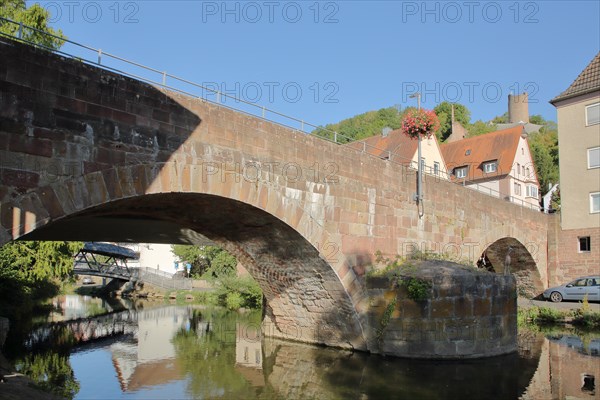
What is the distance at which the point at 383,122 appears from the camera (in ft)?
206

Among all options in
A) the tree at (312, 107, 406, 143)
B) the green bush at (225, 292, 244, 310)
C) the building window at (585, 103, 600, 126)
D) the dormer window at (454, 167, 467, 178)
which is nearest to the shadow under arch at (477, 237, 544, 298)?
the building window at (585, 103, 600, 126)

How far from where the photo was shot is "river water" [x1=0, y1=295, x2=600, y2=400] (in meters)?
9.78

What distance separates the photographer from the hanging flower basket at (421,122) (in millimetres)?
14531

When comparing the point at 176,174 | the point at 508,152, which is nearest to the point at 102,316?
the point at 176,174

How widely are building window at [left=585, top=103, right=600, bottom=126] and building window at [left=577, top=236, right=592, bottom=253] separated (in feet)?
16.4

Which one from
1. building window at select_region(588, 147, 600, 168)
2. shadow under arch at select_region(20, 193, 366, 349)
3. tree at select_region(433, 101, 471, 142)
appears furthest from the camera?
tree at select_region(433, 101, 471, 142)

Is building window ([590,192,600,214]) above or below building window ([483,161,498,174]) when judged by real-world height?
below

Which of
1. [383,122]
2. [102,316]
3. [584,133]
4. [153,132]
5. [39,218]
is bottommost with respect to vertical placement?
[102,316]

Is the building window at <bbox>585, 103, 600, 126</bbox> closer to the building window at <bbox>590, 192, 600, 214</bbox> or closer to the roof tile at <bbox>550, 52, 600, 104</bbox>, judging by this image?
the roof tile at <bbox>550, 52, 600, 104</bbox>

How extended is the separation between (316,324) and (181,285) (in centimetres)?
2567

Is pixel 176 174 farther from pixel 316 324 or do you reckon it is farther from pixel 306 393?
pixel 316 324

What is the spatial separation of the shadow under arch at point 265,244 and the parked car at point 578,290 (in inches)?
472

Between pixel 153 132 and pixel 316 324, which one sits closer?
pixel 153 132

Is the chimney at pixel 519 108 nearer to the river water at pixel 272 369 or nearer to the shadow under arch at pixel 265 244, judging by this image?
the river water at pixel 272 369
